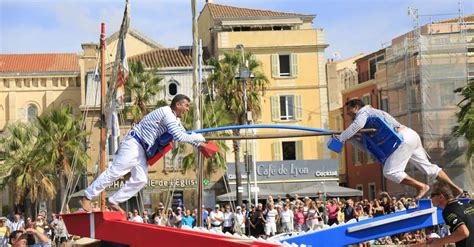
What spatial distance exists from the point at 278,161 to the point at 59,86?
20.6 m

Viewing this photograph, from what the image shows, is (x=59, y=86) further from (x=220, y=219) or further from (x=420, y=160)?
(x=420, y=160)

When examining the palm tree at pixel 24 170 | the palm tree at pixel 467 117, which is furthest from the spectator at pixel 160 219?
the palm tree at pixel 24 170

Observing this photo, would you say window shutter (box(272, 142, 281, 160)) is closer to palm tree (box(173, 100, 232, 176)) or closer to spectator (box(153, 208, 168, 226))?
palm tree (box(173, 100, 232, 176))

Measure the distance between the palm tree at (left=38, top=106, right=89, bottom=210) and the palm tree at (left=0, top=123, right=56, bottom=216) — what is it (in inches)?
31.3

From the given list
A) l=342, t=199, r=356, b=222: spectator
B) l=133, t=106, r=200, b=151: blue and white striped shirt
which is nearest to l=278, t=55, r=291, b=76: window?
l=342, t=199, r=356, b=222: spectator

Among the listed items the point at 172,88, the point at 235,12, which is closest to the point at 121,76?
the point at 172,88

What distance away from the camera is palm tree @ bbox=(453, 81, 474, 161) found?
49.3 metres

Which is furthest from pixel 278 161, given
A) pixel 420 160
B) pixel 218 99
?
pixel 420 160

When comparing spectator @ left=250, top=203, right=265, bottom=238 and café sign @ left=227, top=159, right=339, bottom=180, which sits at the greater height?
café sign @ left=227, top=159, right=339, bottom=180

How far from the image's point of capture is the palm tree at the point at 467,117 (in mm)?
49344

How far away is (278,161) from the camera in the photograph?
2479 inches

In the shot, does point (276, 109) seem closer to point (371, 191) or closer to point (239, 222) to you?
point (371, 191)

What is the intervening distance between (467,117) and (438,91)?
207 inches

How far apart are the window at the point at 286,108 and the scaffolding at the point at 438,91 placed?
13.5m
